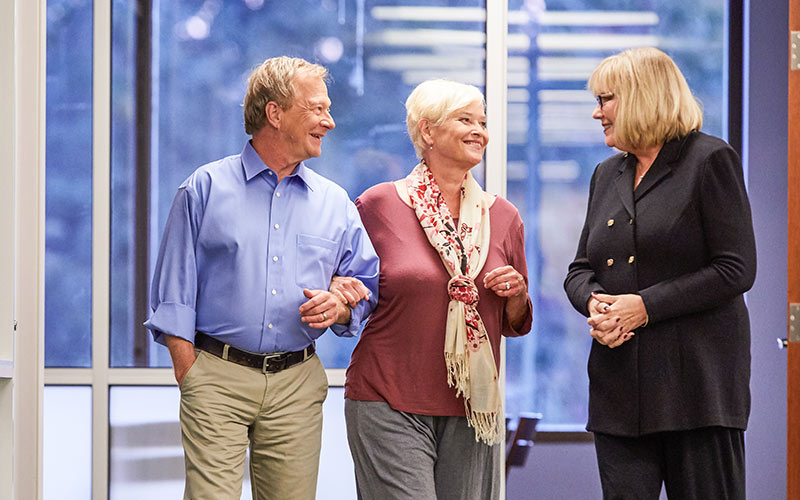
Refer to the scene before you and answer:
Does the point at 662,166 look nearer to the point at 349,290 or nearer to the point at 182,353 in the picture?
the point at 349,290

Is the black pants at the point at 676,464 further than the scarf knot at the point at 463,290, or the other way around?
the scarf knot at the point at 463,290

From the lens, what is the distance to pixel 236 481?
237 cm

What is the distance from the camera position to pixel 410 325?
2564 millimetres

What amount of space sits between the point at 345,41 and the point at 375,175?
582mm

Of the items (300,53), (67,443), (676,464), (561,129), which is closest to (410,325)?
(676,464)

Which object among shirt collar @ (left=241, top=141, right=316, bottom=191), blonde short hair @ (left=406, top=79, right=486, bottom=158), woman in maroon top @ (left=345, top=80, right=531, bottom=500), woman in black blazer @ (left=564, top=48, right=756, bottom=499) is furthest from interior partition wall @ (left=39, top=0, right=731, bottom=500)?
woman in black blazer @ (left=564, top=48, right=756, bottom=499)

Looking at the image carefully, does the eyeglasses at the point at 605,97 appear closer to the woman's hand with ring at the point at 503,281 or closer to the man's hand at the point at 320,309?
the woman's hand with ring at the point at 503,281

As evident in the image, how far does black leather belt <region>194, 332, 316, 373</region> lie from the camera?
2391 mm

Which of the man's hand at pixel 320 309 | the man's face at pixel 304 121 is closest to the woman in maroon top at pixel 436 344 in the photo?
the man's hand at pixel 320 309

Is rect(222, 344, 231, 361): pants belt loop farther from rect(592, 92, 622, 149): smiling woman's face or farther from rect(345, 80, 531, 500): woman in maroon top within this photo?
rect(592, 92, 622, 149): smiling woman's face

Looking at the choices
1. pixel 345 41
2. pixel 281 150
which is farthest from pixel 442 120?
pixel 345 41

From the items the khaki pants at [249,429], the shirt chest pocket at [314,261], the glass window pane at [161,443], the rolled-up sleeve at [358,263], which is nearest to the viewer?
the khaki pants at [249,429]

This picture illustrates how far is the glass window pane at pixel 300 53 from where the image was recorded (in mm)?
3693

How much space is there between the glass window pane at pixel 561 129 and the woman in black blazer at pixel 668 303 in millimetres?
1232
